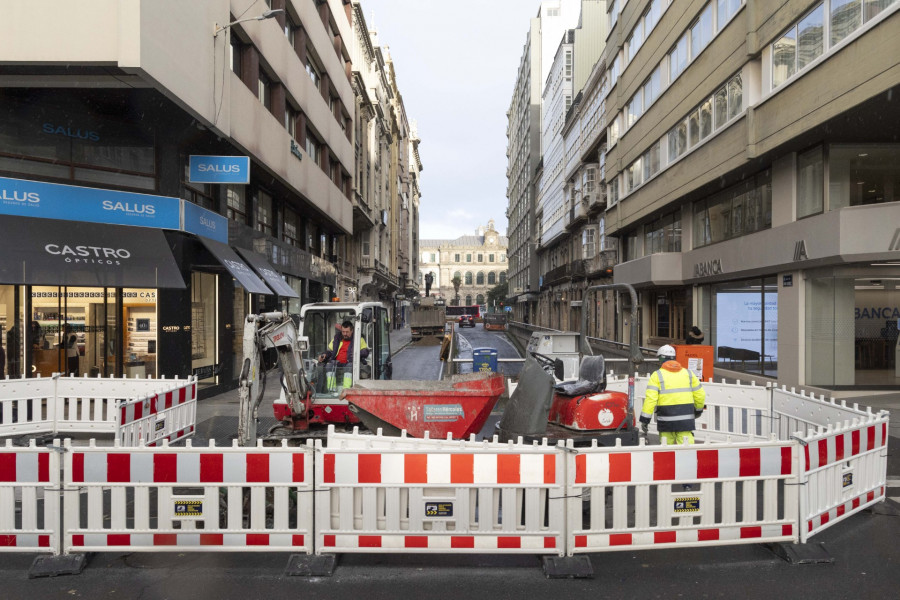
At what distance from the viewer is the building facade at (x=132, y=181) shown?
1012 centimetres

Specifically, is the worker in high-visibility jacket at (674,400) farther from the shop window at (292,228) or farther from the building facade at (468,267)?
the building facade at (468,267)

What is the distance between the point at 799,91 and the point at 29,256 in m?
17.4

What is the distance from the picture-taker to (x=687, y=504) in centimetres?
477

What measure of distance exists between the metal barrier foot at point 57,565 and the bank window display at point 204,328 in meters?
9.66

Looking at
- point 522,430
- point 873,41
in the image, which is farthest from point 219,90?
point 873,41

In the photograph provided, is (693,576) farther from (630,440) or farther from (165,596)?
(165,596)

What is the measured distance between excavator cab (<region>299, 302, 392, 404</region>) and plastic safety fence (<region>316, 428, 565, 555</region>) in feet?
13.5

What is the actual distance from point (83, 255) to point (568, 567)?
1077cm

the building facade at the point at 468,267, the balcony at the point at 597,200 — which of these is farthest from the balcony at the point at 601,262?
the building facade at the point at 468,267

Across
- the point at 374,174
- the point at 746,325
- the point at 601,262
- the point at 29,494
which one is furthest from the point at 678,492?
the point at 374,174

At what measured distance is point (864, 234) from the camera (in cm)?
1335

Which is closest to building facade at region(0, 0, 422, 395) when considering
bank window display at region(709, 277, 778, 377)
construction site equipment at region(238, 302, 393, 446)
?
construction site equipment at region(238, 302, 393, 446)

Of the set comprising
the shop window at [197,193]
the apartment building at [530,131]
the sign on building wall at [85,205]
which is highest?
the apartment building at [530,131]

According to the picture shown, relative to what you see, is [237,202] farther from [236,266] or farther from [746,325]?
[746,325]
